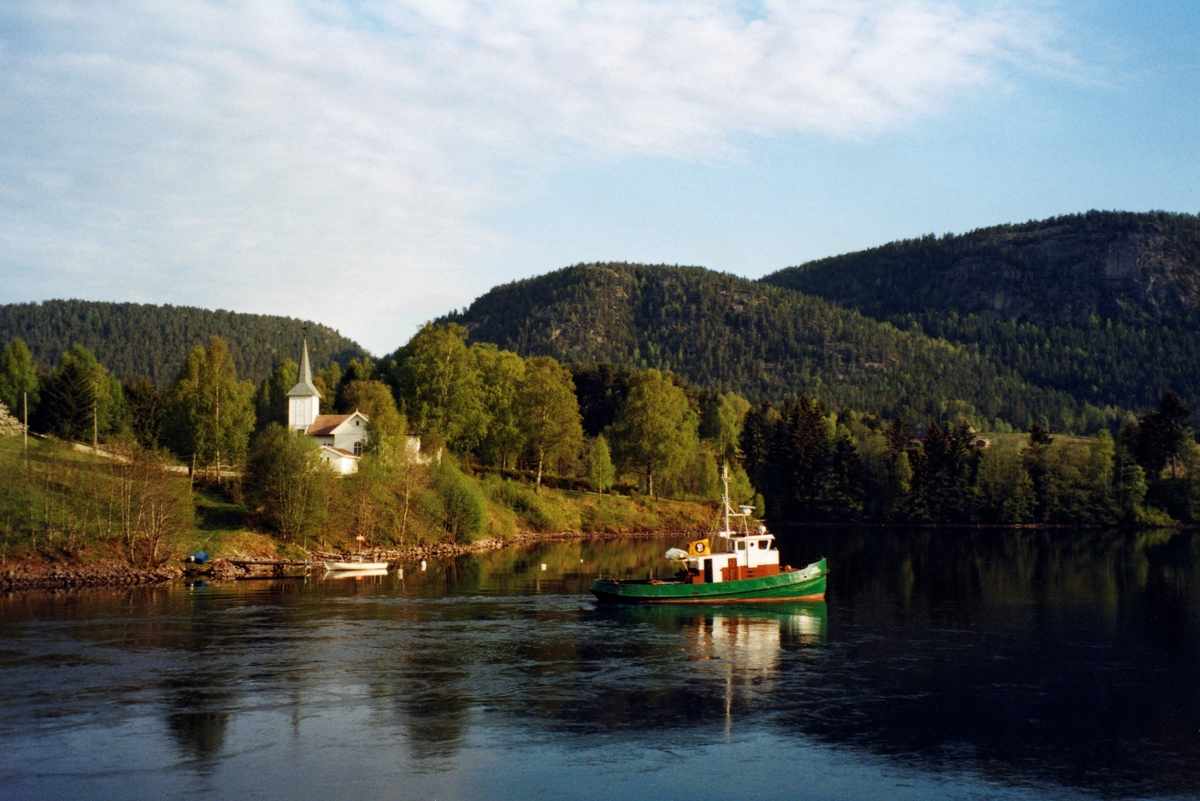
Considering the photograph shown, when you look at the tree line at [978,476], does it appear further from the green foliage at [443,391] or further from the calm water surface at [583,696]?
the calm water surface at [583,696]

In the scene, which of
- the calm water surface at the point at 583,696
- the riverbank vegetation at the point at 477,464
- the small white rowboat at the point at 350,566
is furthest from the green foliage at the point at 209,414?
the calm water surface at the point at 583,696

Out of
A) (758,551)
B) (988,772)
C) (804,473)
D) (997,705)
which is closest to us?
(988,772)

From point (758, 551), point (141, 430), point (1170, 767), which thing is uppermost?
point (141, 430)

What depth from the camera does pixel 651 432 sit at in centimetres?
12900

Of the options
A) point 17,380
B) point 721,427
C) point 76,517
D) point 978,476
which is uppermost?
point 17,380

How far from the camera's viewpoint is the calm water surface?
2794 centimetres

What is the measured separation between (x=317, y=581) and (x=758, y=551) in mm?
29478

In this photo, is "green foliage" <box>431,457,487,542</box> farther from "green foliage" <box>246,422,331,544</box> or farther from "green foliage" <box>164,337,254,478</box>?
"green foliage" <box>164,337,254,478</box>

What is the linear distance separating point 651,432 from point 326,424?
40.9m

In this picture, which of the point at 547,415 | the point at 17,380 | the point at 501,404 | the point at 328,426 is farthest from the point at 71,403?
the point at 547,415

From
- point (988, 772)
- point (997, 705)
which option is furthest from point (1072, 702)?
point (988, 772)

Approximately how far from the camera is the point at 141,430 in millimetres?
110062

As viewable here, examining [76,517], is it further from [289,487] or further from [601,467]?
[601,467]

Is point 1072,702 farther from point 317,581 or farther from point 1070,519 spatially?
point 1070,519
